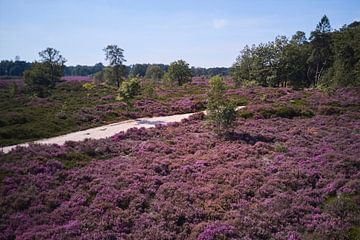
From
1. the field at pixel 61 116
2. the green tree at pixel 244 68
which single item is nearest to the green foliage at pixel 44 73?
the field at pixel 61 116

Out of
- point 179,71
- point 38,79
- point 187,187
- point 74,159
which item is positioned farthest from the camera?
point 179,71

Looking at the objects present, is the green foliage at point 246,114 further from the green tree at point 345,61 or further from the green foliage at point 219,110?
the green tree at point 345,61

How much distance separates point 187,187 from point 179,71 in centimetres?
7012

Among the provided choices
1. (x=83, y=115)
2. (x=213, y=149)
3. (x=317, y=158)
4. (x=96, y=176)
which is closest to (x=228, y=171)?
(x=213, y=149)

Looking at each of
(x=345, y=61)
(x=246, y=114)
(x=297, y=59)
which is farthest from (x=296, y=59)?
(x=246, y=114)

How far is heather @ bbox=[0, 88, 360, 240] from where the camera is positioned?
528 inches

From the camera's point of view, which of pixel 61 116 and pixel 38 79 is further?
pixel 38 79

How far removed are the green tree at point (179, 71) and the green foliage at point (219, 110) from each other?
180ft

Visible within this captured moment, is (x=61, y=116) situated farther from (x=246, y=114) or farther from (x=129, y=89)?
(x=246, y=114)

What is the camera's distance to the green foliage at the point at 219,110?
27.6 m

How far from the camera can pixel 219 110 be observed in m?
28.0

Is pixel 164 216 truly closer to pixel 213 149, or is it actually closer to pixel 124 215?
pixel 124 215

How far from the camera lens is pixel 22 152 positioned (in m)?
21.9

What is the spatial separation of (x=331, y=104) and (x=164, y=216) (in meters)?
35.5
